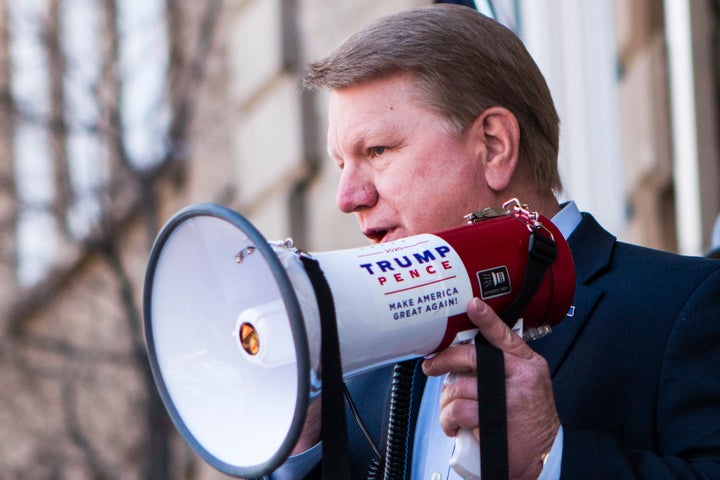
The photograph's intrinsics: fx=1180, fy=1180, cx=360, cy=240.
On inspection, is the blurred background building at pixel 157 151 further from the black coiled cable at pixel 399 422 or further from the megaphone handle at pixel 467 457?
the megaphone handle at pixel 467 457

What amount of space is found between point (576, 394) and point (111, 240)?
5.26 meters

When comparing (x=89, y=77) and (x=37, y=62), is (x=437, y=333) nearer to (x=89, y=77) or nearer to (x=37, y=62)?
(x=89, y=77)

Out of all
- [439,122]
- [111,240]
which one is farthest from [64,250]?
[439,122]

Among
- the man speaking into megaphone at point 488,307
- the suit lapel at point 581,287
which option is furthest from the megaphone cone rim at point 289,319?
the suit lapel at point 581,287

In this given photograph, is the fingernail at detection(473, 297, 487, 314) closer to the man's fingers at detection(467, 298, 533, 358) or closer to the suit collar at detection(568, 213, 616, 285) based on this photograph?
the man's fingers at detection(467, 298, 533, 358)

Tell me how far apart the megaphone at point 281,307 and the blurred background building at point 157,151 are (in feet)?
14.7

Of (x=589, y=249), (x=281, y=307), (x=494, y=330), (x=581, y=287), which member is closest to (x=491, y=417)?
(x=494, y=330)

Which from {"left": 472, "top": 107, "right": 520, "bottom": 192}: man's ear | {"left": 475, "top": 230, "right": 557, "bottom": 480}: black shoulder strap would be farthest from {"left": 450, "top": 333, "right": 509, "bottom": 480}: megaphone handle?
{"left": 472, "top": 107, "right": 520, "bottom": 192}: man's ear

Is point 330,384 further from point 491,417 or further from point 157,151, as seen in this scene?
point 157,151

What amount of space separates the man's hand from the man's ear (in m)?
0.51

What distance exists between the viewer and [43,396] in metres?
7.75

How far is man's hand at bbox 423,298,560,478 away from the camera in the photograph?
1793 millimetres

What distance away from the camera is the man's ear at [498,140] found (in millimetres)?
2271

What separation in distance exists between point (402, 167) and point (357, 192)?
97mm
